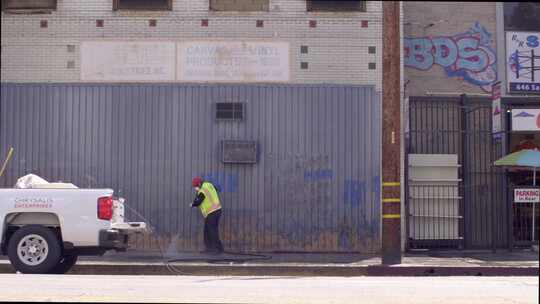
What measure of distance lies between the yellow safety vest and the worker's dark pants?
96 mm

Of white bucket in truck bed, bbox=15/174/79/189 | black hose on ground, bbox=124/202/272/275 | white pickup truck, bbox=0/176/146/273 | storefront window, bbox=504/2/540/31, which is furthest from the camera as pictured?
storefront window, bbox=504/2/540/31

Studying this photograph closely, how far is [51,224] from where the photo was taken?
12.8 metres

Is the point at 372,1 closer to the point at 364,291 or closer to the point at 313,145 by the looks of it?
the point at 313,145

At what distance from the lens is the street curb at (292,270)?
14.4m

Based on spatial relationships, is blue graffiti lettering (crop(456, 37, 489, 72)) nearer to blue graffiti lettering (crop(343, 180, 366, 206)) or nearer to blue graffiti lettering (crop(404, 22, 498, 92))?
blue graffiti lettering (crop(404, 22, 498, 92))

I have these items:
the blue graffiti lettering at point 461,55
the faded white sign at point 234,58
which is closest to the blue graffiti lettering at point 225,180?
the faded white sign at point 234,58

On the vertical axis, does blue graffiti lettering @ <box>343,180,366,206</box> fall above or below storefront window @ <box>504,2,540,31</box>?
below

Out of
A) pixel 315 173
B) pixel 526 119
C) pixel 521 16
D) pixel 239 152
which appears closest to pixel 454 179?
pixel 526 119

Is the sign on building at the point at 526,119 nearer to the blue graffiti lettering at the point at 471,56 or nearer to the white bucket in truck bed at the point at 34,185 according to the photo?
the blue graffiti lettering at the point at 471,56

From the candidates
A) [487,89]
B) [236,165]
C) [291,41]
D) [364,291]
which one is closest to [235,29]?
[291,41]

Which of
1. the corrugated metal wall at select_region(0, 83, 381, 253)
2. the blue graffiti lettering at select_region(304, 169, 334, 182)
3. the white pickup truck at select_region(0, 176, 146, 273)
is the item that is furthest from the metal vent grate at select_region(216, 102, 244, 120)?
the white pickup truck at select_region(0, 176, 146, 273)

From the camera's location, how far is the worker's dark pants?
16.3 meters

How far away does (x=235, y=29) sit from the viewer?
17109mm

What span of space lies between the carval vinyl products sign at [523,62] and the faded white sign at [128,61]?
7.69 metres
